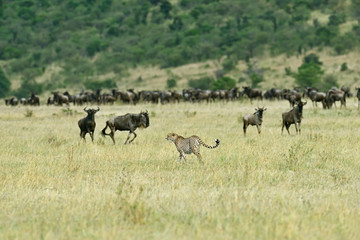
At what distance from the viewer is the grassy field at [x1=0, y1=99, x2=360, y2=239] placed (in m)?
6.44

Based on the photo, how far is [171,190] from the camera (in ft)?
28.7

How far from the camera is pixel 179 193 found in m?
8.46

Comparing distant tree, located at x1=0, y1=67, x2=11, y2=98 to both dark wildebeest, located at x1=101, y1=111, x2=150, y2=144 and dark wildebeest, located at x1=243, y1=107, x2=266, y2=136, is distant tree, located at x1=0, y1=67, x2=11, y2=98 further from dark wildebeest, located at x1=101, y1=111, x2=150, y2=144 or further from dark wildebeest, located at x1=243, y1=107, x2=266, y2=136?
dark wildebeest, located at x1=243, y1=107, x2=266, y2=136

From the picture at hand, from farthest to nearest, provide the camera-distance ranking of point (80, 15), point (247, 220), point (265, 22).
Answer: point (80, 15) < point (265, 22) < point (247, 220)

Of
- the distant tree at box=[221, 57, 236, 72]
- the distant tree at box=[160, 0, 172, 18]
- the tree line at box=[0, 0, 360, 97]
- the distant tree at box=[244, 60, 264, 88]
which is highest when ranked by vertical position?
the distant tree at box=[160, 0, 172, 18]

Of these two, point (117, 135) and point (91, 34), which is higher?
point (91, 34)

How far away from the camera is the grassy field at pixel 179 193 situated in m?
6.44

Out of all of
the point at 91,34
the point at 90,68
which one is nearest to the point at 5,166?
the point at 90,68

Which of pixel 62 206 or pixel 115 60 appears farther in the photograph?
pixel 115 60

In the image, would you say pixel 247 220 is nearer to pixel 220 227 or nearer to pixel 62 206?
pixel 220 227

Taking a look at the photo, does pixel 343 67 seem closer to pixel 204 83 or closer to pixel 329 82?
pixel 329 82

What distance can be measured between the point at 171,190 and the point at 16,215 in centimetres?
262

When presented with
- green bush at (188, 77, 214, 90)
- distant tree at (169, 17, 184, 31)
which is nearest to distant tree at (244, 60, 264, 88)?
green bush at (188, 77, 214, 90)

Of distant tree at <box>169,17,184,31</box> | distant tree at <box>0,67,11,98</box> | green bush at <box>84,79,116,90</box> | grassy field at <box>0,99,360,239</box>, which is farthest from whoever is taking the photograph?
distant tree at <box>169,17,184,31</box>
